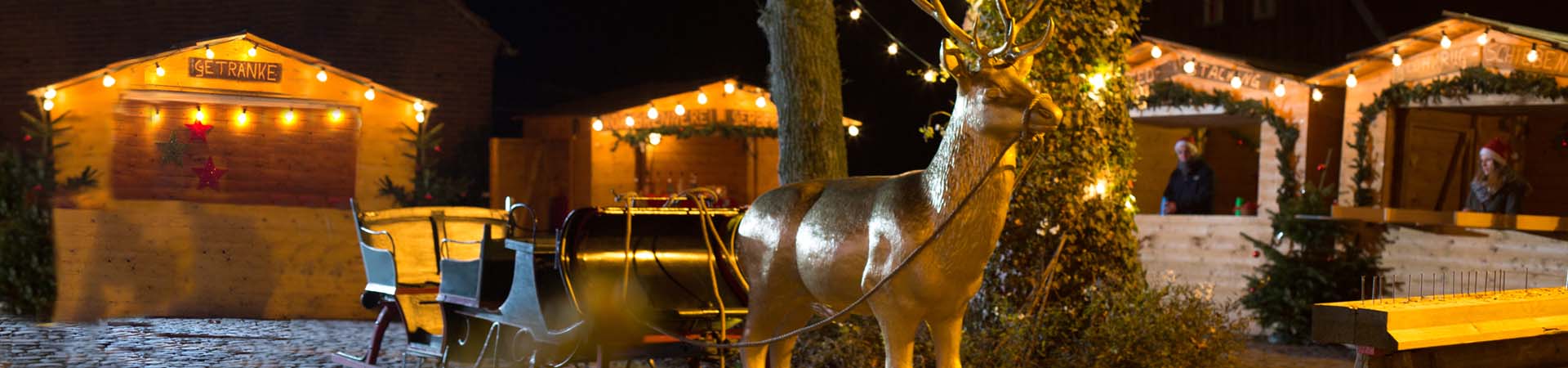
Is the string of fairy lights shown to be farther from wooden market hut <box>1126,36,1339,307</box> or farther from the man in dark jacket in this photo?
the man in dark jacket

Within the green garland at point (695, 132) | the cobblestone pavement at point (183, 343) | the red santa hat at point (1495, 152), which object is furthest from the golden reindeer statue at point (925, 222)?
the green garland at point (695, 132)

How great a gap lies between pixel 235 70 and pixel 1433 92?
942 cm

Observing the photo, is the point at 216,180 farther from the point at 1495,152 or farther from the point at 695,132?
the point at 1495,152

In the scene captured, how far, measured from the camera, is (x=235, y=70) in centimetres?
1116

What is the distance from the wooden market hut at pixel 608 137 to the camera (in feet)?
50.3

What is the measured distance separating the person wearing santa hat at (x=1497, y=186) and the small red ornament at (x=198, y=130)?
32.3 ft

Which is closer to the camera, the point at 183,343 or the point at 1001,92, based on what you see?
the point at 1001,92

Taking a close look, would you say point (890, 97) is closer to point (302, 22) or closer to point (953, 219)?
point (302, 22)

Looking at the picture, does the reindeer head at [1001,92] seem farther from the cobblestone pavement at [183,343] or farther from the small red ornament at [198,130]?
the small red ornament at [198,130]

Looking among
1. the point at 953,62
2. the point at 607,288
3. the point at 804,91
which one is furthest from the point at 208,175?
the point at 953,62

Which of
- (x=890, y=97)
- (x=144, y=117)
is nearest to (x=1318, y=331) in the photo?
(x=144, y=117)

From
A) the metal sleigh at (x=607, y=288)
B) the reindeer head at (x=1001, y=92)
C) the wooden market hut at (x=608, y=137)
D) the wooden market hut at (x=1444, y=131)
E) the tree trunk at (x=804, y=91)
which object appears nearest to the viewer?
the reindeer head at (x=1001, y=92)

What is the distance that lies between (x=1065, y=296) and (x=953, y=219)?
3699mm

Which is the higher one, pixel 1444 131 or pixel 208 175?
pixel 1444 131
